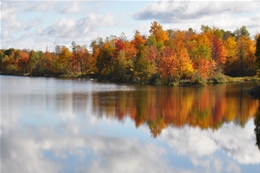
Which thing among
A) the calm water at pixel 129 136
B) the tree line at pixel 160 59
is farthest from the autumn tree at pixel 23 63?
the calm water at pixel 129 136

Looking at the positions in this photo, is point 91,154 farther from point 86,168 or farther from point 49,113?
point 49,113

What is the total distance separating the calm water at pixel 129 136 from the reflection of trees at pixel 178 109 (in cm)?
8

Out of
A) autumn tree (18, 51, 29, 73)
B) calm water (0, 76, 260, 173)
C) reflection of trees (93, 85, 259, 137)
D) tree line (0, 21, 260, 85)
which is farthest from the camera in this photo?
autumn tree (18, 51, 29, 73)

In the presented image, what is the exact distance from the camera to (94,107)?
125 ft

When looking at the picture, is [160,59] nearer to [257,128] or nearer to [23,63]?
[257,128]

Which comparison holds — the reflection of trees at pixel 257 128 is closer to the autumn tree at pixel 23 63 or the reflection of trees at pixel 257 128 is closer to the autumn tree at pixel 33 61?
the autumn tree at pixel 33 61

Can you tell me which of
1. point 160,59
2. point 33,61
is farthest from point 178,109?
point 33,61

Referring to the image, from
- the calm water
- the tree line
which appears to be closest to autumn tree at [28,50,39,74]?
the tree line

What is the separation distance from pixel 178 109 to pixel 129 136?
511 inches

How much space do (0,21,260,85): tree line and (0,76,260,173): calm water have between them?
66.3ft

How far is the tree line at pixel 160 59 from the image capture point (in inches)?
2677

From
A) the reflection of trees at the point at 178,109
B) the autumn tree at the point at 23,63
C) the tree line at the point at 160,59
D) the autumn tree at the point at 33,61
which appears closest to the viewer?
the reflection of trees at the point at 178,109

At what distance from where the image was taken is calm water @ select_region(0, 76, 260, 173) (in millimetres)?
19125

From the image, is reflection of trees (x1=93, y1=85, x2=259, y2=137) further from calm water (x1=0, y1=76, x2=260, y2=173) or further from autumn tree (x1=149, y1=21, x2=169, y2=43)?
autumn tree (x1=149, y1=21, x2=169, y2=43)
